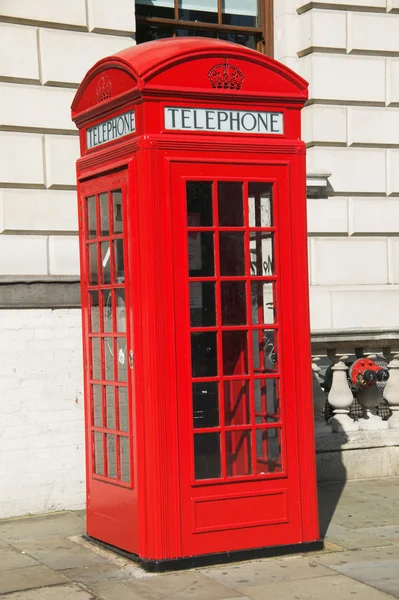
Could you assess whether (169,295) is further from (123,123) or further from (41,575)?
(41,575)

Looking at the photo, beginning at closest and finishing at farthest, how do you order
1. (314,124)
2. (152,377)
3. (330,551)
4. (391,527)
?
(152,377), (330,551), (391,527), (314,124)

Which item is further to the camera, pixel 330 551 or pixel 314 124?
pixel 314 124

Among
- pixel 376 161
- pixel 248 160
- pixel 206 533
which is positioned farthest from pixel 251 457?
pixel 376 161

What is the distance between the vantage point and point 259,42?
982 centimetres

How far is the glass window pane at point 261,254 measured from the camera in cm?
625

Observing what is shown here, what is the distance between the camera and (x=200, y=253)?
6.11 meters

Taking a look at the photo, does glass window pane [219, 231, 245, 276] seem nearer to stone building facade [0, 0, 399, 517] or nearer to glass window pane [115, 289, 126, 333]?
glass window pane [115, 289, 126, 333]

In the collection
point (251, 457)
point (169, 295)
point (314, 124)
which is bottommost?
point (251, 457)

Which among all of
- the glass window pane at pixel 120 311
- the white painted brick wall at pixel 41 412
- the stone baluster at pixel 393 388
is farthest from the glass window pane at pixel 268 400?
the stone baluster at pixel 393 388

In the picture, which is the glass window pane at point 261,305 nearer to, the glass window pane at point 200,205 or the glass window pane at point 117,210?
the glass window pane at point 200,205

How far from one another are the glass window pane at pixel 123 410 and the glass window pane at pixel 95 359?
0.30 metres

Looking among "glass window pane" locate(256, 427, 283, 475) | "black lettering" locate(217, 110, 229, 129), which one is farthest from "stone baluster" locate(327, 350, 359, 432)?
"black lettering" locate(217, 110, 229, 129)

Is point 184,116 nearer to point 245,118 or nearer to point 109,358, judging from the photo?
point 245,118

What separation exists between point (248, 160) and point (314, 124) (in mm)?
3379
